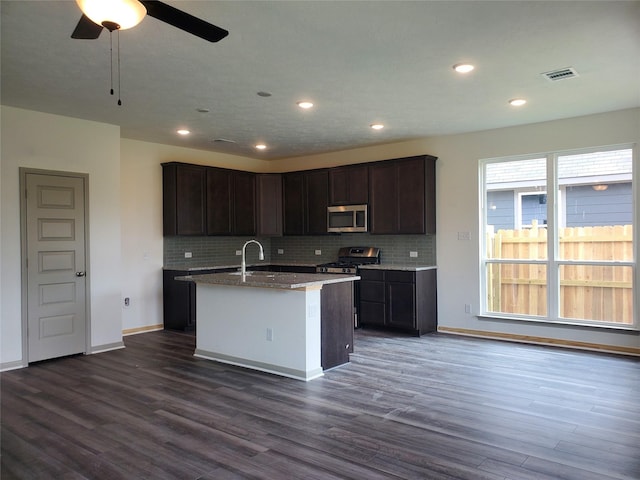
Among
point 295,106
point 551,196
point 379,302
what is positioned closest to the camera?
point 295,106

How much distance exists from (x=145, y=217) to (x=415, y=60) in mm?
4587

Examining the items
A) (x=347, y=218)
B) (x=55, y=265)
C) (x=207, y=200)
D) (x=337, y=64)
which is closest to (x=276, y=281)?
(x=337, y=64)

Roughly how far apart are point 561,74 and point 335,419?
3.41 m

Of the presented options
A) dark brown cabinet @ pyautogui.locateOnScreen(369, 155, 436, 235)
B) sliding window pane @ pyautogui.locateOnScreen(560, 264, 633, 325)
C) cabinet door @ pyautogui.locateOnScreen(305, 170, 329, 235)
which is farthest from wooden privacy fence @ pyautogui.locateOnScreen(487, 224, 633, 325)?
cabinet door @ pyautogui.locateOnScreen(305, 170, 329, 235)

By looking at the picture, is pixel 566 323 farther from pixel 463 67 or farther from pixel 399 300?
pixel 463 67

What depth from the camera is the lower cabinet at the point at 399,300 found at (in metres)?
6.23

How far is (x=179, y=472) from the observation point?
105 inches

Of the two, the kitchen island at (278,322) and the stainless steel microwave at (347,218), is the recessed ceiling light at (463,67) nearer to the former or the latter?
the kitchen island at (278,322)

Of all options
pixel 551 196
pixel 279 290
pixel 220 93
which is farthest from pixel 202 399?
pixel 551 196

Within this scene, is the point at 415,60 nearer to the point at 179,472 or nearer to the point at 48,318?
the point at 179,472

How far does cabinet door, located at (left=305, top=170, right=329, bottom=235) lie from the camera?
765cm

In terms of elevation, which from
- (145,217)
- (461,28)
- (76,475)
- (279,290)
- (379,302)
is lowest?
(76,475)

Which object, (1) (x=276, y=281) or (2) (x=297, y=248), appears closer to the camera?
(1) (x=276, y=281)

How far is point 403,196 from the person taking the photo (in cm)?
668
